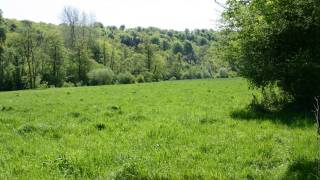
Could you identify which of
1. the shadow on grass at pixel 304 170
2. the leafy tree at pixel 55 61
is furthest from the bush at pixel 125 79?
the shadow on grass at pixel 304 170

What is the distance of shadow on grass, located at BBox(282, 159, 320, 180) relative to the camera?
885 centimetres

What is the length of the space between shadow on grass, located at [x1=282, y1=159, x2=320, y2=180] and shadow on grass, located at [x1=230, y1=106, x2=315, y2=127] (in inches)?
206

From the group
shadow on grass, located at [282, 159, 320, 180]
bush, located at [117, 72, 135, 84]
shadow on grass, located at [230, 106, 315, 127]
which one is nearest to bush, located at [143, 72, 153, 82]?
bush, located at [117, 72, 135, 84]

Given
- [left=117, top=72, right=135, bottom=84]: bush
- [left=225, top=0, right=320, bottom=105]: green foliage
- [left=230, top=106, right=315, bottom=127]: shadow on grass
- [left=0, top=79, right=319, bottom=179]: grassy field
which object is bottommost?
[left=117, top=72, right=135, bottom=84]: bush

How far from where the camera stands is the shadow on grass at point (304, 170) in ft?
29.0

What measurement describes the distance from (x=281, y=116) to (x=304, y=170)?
795 cm

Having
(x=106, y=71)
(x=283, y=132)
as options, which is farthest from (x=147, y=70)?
(x=283, y=132)

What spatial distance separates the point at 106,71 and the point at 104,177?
83384 millimetres

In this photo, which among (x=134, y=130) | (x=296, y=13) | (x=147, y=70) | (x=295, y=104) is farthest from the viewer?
(x=147, y=70)

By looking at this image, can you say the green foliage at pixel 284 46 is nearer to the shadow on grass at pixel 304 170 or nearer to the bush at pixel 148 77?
the shadow on grass at pixel 304 170

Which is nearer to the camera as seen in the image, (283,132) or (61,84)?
(283,132)

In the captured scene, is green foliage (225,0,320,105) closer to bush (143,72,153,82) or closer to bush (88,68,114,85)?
bush (88,68,114,85)

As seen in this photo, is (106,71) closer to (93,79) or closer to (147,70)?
(93,79)

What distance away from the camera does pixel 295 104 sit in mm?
18172
